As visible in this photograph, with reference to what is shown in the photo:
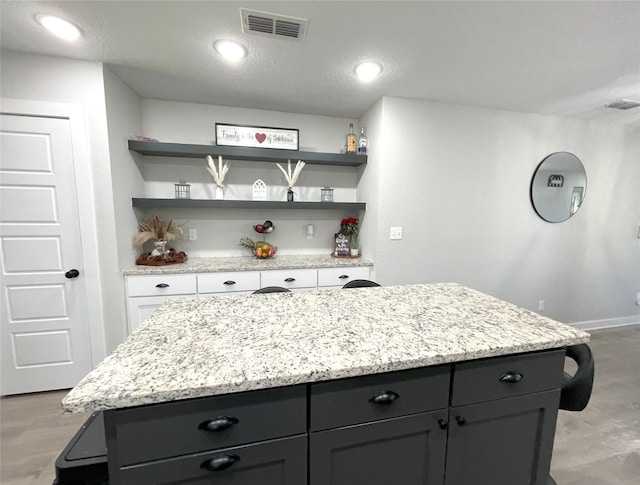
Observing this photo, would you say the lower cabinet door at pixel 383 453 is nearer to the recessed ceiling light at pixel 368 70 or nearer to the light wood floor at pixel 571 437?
the light wood floor at pixel 571 437

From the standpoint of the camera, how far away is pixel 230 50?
1.85 metres

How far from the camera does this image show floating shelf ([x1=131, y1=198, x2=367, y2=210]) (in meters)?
2.47

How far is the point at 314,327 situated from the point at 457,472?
2.46ft

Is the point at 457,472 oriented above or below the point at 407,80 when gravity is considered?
below

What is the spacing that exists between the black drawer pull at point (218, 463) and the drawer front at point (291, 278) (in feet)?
5.91

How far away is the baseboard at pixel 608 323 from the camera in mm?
3447

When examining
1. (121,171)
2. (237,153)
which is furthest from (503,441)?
(121,171)

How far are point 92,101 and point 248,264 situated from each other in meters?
1.74

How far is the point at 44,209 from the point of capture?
2035 millimetres

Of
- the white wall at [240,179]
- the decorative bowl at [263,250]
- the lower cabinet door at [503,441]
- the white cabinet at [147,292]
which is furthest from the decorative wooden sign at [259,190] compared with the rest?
the lower cabinet door at [503,441]

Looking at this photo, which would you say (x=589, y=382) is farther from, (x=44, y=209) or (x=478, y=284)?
(x=44, y=209)

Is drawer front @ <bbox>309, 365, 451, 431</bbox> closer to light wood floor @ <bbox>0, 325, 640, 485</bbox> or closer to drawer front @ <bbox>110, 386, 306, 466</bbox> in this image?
drawer front @ <bbox>110, 386, 306, 466</bbox>

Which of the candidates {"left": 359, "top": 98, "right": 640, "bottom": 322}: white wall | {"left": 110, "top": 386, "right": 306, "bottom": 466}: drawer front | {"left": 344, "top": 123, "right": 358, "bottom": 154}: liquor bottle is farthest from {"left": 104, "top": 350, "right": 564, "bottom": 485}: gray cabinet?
{"left": 344, "top": 123, "right": 358, "bottom": 154}: liquor bottle

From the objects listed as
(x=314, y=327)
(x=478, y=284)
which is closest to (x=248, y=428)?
(x=314, y=327)
